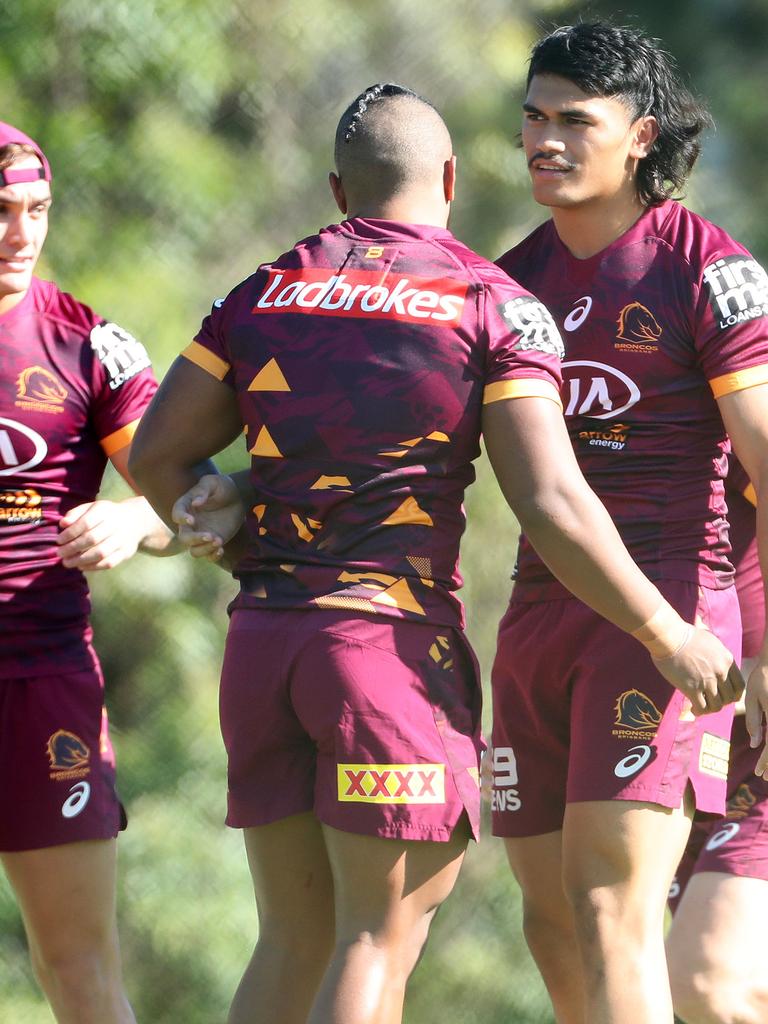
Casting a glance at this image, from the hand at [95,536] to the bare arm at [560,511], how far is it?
1.08 m

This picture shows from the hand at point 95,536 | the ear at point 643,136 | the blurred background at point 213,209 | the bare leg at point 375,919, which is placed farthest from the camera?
the blurred background at point 213,209

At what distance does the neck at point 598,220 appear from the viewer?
3.24 meters

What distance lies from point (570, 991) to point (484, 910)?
3232mm

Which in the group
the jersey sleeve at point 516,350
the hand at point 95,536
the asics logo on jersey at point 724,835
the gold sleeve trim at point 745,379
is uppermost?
the jersey sleeve at point 516,350

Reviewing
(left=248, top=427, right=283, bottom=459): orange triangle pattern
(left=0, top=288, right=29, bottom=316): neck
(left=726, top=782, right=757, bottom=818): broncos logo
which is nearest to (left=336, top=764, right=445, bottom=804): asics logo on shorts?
(left=248, top=427, right=283, bottom=459): orange triangle pattern

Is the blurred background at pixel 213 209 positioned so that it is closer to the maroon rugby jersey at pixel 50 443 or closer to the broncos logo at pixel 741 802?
the maroon rugby jersey at pixel 50 443

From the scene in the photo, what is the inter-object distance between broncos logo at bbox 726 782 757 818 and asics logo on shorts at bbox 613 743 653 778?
749 mm

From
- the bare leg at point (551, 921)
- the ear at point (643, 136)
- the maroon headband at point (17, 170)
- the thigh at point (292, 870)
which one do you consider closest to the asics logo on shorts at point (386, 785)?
the thigh at point (292, 870)

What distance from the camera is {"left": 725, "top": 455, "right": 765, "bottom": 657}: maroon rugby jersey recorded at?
349 centimetres

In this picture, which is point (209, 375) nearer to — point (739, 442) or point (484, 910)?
point (739, 442)

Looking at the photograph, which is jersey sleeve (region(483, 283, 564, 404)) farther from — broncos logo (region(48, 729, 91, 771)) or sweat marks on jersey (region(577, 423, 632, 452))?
broncos logo (region(48, 729, 91, 771))

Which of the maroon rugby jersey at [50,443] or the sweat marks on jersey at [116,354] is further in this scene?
→ the sweat marks on jersey at [116,354]

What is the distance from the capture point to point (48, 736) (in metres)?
3.49

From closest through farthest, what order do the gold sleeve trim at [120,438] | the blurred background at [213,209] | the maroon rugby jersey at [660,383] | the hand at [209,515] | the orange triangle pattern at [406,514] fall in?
the orange triangle pattern at [406,514]
the hand at [209,515]
the maroon rugby jersey at [660,383]
the gold sleeve trim at [120,438]
the blurred background at [213,209]
